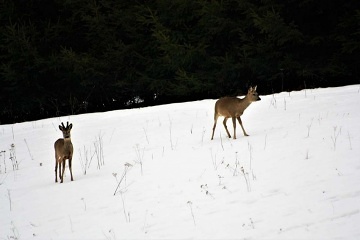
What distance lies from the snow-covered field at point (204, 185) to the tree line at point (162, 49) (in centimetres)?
1129

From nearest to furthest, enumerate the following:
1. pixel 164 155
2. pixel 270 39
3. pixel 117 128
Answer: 1. pixel 164 155
2. pixel 117 128
3. pixel 270 39

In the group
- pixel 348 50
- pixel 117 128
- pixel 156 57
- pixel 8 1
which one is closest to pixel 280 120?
pixel 117 128

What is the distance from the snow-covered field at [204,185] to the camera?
16.6 feet

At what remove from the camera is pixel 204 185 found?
21.4 feet

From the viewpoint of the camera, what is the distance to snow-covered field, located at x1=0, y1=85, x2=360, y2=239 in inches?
199

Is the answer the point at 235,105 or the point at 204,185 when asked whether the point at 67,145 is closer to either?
the point at 204,185

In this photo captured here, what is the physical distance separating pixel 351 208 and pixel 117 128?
367 inches

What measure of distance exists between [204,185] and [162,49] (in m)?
21.4

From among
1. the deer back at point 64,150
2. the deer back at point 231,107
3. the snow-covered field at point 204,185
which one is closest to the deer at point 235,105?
the deer back at point 231,107

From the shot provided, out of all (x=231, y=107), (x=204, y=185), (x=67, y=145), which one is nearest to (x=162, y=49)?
(x=231, y=107)

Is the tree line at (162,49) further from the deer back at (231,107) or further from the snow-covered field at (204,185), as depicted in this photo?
the snow-covered field at (204,185)

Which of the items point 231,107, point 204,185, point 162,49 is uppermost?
point 162,49

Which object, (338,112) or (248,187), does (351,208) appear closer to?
(248,187)

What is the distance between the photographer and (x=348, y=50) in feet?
75.5
